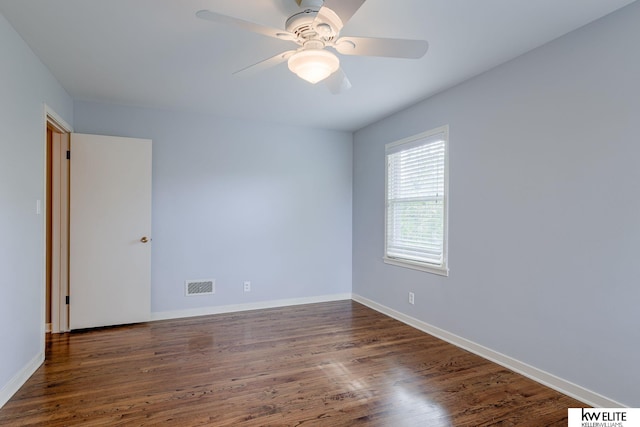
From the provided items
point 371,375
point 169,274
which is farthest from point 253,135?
point 371,375

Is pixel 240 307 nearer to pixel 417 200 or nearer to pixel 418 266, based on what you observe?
pixel 418 266

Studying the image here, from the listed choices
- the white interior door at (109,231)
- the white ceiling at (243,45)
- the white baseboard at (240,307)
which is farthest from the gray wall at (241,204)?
the white ceiling at (243,45)

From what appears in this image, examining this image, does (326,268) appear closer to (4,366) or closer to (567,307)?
(567,307)

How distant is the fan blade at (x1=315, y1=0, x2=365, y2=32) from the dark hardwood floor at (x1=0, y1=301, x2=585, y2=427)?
2190 millimetres

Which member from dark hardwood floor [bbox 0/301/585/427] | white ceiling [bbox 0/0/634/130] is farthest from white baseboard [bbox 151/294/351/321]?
white ceiling [bbox 0/0/634/130]

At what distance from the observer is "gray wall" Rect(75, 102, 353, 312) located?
13.2ft

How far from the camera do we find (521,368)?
2629mm

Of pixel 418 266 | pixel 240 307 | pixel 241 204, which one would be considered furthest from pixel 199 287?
pixel 418 266

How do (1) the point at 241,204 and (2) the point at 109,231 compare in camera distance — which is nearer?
(2) the point at 109,231

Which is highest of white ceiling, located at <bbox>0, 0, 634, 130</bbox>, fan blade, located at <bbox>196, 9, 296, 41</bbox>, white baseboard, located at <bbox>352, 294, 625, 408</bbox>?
white ceiling, located at <bbox>0, 0, 634, 130</bbox>

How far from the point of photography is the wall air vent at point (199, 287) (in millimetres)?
4129

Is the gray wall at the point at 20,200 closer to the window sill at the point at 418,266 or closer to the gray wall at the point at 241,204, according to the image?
the gray wall at the point at 241,204

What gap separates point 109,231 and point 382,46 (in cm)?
337

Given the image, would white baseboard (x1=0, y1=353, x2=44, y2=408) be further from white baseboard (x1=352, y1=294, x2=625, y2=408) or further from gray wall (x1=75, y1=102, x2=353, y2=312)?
white baseboard (x1=352, y1=294, x2=625, y2=408)
